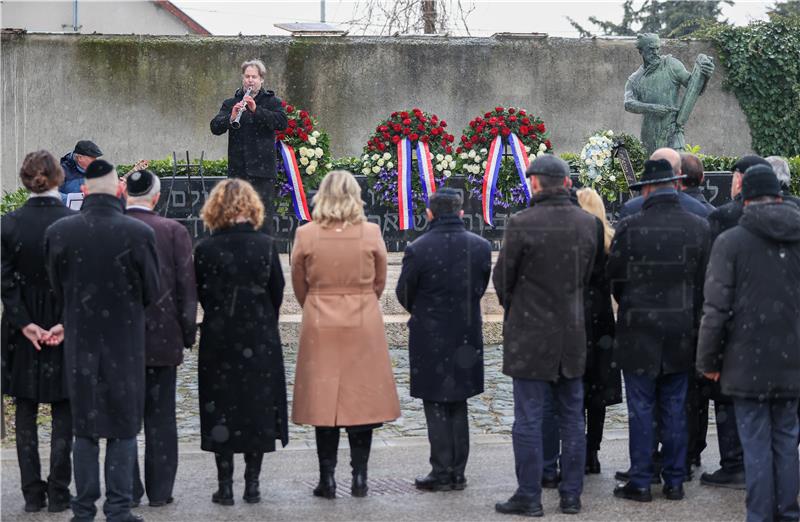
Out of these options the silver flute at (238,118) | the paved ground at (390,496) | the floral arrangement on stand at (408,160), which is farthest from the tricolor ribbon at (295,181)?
the paved ground at (390,496)

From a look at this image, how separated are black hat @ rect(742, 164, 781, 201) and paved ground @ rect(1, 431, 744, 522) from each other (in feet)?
5.71

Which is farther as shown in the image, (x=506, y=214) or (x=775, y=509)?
(x=506, y=214)

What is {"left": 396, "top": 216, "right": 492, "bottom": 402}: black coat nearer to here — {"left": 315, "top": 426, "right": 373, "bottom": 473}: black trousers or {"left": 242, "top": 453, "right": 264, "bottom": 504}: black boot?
{"left": 315, "top": 426, "right": 373, "bottom": 473}: black trousers

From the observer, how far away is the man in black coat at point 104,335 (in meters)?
5.81

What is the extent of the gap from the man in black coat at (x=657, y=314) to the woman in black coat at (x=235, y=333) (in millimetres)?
2008

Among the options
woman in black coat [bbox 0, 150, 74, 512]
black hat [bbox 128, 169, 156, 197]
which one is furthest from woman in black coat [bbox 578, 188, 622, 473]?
woman in black coat [bbox 0, 150, 74, 512]

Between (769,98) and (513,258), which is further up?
(769,98)

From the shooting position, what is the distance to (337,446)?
21.7 ft

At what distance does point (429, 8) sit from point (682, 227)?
63.3 feet

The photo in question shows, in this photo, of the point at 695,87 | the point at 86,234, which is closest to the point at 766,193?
the point at 86,234

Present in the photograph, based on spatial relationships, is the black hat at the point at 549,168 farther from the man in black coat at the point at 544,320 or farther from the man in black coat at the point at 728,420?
the man in black coat at the point at 728,420

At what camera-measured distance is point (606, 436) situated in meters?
8.13

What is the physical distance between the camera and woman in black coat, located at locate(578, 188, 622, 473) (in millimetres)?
6777

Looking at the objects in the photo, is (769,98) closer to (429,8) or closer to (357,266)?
(429,8)
